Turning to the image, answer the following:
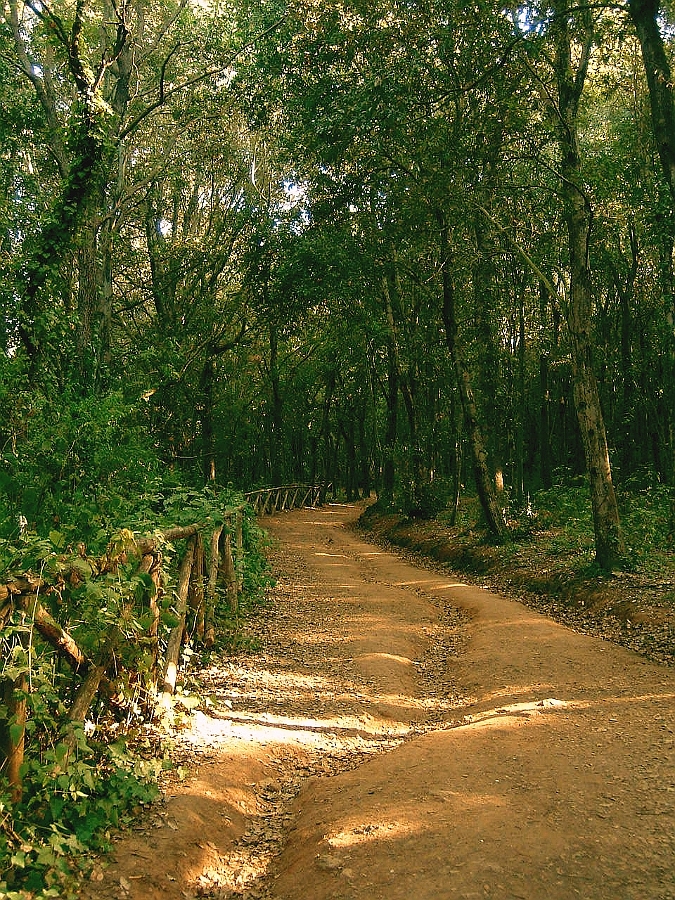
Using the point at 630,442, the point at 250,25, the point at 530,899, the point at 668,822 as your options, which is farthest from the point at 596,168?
the point at 630,442

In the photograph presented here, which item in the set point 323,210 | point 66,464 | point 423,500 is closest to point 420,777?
point 66,464

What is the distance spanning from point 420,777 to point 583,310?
932 centimetres

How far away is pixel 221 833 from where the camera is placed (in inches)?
170

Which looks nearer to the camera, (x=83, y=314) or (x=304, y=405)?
(x=83, y=314)

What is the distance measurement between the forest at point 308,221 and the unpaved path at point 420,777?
141 cm

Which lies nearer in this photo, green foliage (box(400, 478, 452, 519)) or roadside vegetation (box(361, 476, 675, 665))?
roadside vegetation (box(361, 476, 675, 665))

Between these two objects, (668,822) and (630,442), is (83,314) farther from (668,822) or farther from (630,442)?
(630,442)

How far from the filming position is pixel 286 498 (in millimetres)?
32281

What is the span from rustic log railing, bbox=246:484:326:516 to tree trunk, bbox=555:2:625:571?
529 inches

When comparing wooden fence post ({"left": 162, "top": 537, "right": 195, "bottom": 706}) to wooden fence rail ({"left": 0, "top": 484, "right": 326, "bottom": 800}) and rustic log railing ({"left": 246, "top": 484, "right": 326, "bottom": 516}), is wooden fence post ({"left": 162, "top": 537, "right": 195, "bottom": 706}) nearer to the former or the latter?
wooden fence rail ({"left": 0, "top": 484, "right": 326, "bottom": 800})

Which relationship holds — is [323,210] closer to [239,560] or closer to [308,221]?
[308,221]

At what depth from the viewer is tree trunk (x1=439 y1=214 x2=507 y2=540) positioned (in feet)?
51.1

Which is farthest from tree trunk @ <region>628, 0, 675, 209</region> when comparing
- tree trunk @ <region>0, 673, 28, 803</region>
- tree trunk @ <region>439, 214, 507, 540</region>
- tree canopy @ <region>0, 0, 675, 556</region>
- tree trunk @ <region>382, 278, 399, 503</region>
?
tree trunk @ <region>382, 278, 399, 503</region>

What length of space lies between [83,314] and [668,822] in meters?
11.3
